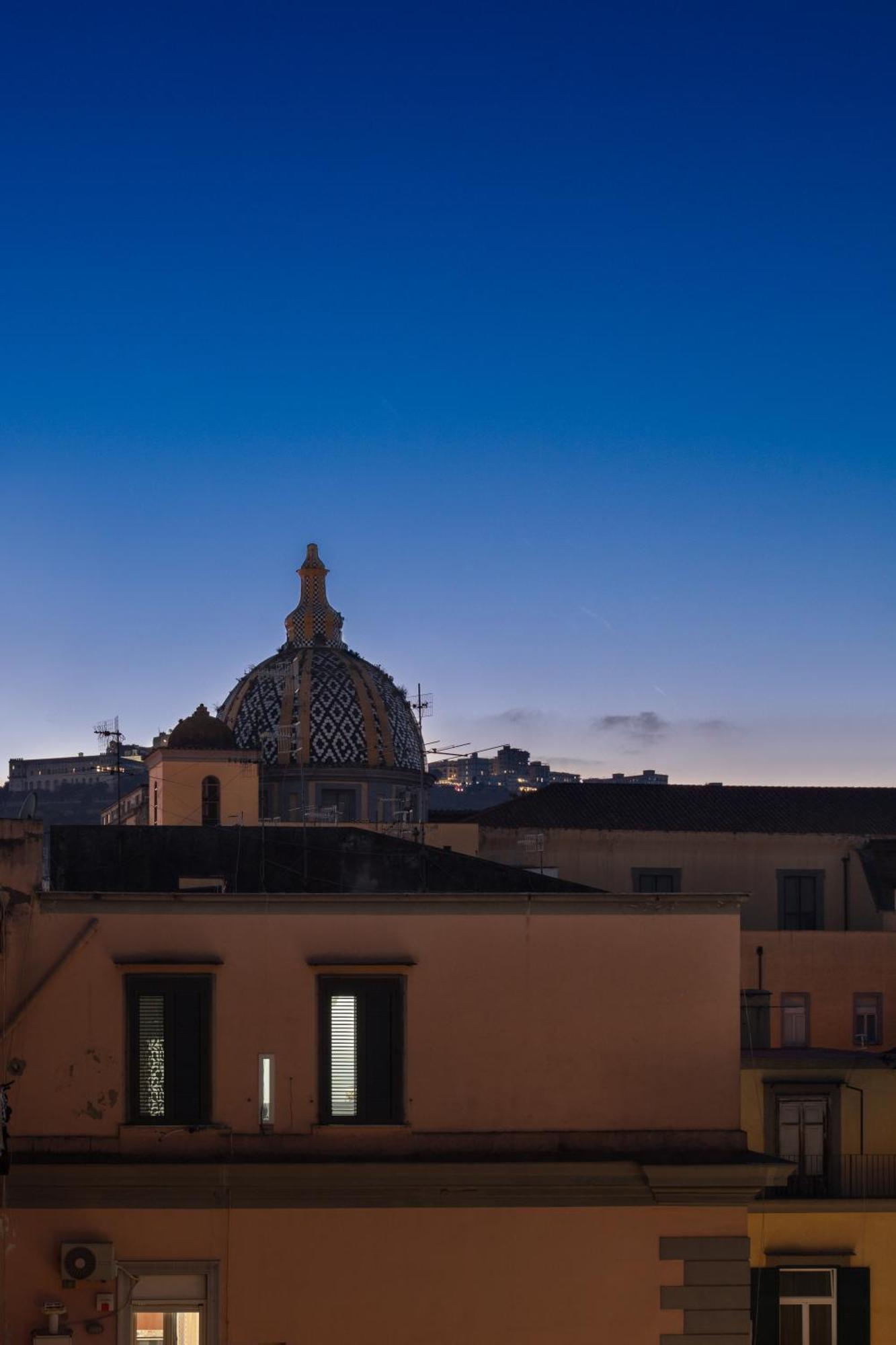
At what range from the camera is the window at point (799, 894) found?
3488 cm

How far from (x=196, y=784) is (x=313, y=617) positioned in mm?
13870

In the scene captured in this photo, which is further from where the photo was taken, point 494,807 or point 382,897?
point 494,807

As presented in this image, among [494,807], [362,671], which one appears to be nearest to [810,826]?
[494,807]

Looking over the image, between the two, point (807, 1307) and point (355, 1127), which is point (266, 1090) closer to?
point (355, 1127)

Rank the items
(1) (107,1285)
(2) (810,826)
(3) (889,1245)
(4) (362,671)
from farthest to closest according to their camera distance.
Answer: (4) (362,671) → (2) (810,826) → (3) (889,1245) → (1) (107,1285)

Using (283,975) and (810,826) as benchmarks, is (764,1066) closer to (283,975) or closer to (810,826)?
(283,975)

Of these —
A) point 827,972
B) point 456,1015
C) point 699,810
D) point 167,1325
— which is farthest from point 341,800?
point 167,1325

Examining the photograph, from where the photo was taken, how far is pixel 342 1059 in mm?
12375

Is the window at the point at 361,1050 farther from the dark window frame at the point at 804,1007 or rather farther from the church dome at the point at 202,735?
the church dome at the point at 202,735

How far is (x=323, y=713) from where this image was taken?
45938 millimetres

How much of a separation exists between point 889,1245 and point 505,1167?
25.2ft

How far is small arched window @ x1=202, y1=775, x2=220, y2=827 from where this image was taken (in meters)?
35.9

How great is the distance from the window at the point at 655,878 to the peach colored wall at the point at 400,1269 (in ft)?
71.7

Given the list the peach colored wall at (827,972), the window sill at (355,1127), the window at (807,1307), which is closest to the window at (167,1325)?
the window sill at (355,1127)
